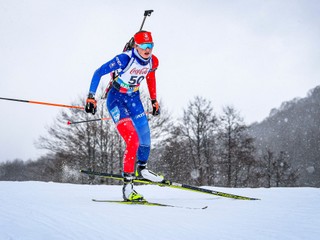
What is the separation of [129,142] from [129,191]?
72cm

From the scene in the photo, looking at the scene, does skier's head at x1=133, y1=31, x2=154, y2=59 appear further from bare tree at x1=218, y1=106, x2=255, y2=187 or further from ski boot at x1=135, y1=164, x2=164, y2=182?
bare tree at x1=218, y1=106, x2=255, y2=187

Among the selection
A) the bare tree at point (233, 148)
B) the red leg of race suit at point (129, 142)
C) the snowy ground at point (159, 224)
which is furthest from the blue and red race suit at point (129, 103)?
the bare tree at point (233, 148)

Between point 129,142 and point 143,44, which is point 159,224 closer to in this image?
point 129,142

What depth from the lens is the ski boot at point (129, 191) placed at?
3.54 m

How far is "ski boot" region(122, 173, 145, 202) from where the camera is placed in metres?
3.54

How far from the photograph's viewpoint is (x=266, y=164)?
32375 millimetres

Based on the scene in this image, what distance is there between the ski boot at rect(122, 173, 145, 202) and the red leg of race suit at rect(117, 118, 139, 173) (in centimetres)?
9

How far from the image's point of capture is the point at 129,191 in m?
3.62

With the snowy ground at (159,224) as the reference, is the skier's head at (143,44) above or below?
above

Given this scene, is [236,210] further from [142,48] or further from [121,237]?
[142,48]

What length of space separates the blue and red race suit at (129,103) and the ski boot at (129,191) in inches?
3.8

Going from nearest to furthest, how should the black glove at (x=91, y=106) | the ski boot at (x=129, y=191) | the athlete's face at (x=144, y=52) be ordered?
the ski boot at (x=129, y=191)
the black glove at (x=91, y=106)
the athlete's face at (x=144, y=52)

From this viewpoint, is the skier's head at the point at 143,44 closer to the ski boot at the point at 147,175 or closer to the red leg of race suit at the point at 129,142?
the red leg of race suit at the point at 129,142

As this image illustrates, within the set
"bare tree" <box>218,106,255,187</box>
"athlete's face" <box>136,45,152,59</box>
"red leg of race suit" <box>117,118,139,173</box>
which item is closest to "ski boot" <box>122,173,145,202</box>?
"red leg of race suit" <box>117,118,139,173</box>
